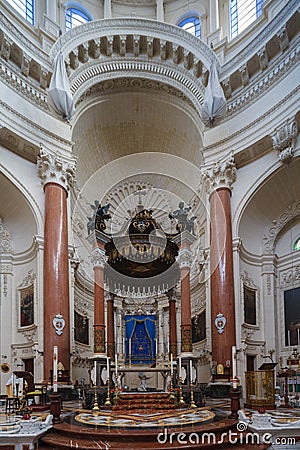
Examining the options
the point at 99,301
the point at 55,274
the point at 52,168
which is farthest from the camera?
the point at 52,168

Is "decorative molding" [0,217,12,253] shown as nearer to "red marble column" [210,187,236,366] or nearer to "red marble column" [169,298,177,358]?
"red marble column" [169,298,177,358]

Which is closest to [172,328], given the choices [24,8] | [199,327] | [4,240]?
[199,327]

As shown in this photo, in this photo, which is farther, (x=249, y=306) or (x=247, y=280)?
(x=247, y=280)

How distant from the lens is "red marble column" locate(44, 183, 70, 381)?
16.2m

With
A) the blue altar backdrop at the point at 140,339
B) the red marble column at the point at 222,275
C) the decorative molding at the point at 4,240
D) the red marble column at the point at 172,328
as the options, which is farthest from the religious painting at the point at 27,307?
the red marble column at the point at 222,275

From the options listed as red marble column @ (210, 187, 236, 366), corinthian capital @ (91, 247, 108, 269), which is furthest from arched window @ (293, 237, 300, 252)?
corinthian capital @ (91, 247, 108, 269)

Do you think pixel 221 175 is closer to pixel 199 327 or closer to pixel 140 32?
pixel 199 327

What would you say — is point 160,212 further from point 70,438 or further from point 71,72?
point 70,438

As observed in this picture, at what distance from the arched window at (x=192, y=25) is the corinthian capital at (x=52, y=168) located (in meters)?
8.21

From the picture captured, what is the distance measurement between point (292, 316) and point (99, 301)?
22.1 ft

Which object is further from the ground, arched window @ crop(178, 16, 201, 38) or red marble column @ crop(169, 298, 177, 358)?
arched window @ crop(178, 16, 201, 38)

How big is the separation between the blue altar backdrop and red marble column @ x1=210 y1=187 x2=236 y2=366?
356 cm

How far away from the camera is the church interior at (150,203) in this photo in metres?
15.0

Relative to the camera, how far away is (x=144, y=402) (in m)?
12.7
